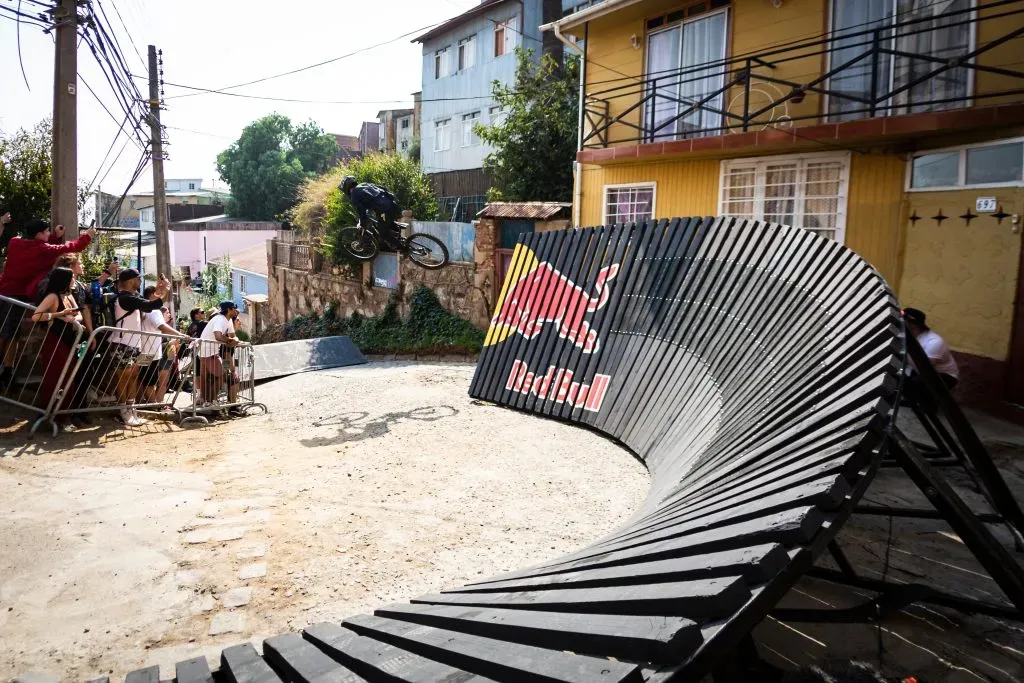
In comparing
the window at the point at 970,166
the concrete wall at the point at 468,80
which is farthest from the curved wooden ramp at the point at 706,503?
the concrete wall at the point at 468,80

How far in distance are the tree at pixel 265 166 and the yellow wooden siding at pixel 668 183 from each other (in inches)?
1710

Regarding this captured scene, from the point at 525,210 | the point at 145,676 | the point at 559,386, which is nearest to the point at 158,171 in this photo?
the point at 525,210

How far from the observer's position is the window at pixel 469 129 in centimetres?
2815

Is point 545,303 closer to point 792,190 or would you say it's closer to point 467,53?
point 792,190

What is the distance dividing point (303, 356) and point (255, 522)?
10.1 m

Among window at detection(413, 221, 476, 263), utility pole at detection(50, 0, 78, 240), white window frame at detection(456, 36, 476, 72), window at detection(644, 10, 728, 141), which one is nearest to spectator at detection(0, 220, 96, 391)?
utility pole at detection(50, 0, 78, 240)

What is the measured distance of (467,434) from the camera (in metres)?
8.62

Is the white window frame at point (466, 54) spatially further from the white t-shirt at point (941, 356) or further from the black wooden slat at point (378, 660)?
the black wooden slat at point (378, 660)

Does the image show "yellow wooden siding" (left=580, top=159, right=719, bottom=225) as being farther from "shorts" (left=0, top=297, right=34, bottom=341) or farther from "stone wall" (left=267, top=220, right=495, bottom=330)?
"shorts" (left=0, top=297, right=34, bottom=341)

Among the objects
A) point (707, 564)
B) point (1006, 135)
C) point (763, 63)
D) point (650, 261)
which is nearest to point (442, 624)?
point (707, 564)

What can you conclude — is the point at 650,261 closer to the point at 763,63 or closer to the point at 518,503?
the point at 518,503

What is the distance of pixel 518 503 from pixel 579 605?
12.4 ft

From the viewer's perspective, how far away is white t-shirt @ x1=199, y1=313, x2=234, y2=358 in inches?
378

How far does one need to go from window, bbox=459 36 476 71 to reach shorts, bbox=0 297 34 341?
23.2 metres
